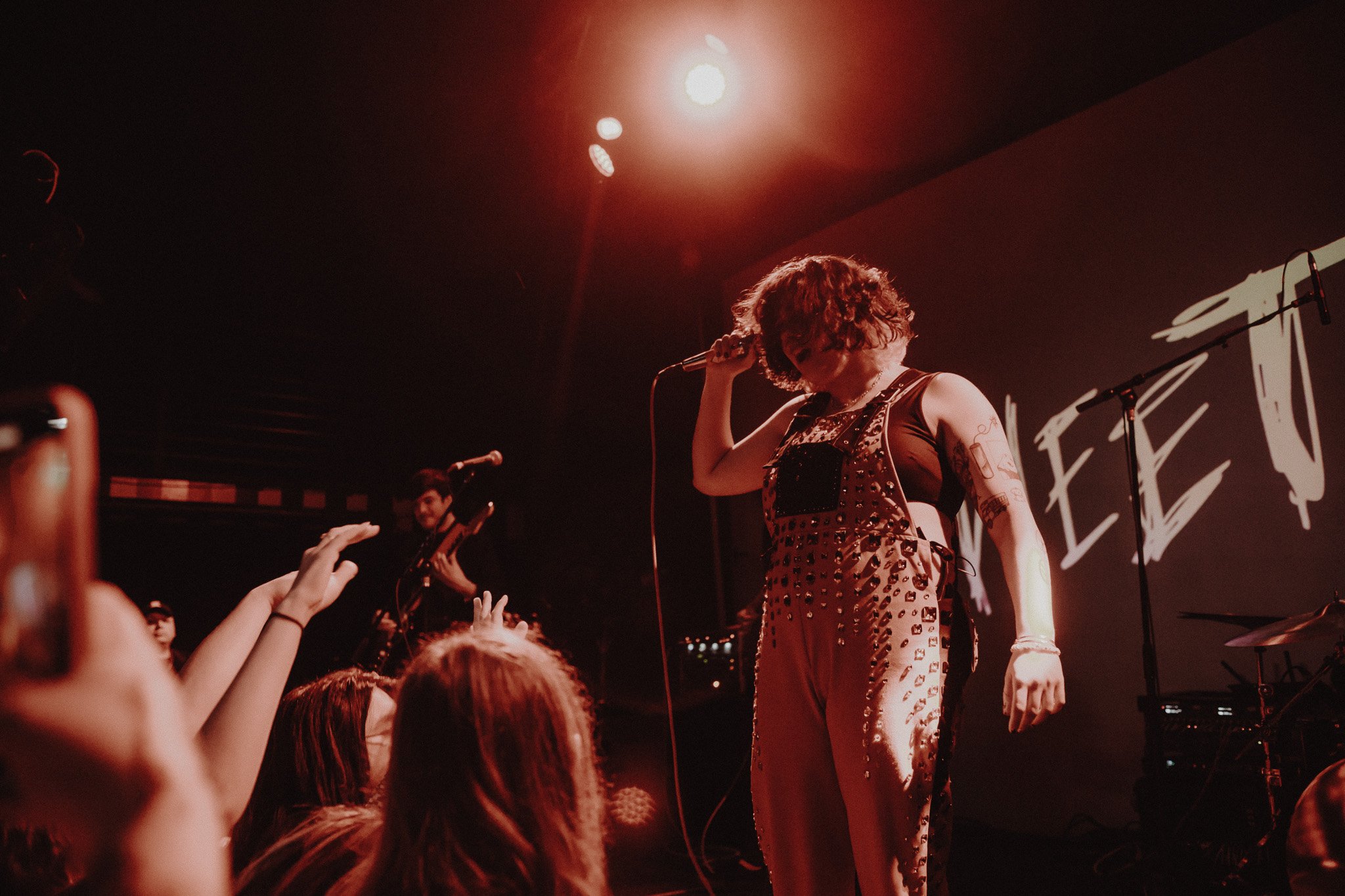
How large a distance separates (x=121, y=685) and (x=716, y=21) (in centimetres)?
375

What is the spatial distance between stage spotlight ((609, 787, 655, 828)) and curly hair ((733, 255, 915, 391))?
2.89 meters

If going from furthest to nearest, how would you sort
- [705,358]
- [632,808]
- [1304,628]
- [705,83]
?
[632,808]
[705,83]
[1304,628]
[705,358]

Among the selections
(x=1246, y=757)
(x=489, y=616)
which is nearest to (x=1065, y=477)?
(x=1246, y=757)

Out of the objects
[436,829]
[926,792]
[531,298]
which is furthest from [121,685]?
[531,298]

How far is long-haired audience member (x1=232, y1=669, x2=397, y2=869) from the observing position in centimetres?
125

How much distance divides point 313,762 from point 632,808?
297 centimetres

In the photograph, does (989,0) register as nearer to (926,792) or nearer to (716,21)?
(716,21)

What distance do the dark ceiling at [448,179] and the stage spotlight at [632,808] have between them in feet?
7.17

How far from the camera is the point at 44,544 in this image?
0.34 metres

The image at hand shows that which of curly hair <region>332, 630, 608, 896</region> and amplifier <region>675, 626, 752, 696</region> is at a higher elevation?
curly hair <region>332, 630, 608, 896</region>

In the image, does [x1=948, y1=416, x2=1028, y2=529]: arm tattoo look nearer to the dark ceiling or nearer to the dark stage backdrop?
the dark stage backdrop

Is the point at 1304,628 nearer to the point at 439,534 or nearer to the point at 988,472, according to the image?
the point at 988,472

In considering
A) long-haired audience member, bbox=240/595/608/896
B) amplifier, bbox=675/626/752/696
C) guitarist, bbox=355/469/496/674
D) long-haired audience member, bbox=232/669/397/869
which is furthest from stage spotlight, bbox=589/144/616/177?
long-haired audience member, bbox=240/595/608/896

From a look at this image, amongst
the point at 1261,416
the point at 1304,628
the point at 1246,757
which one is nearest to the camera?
the point at 1304,628
